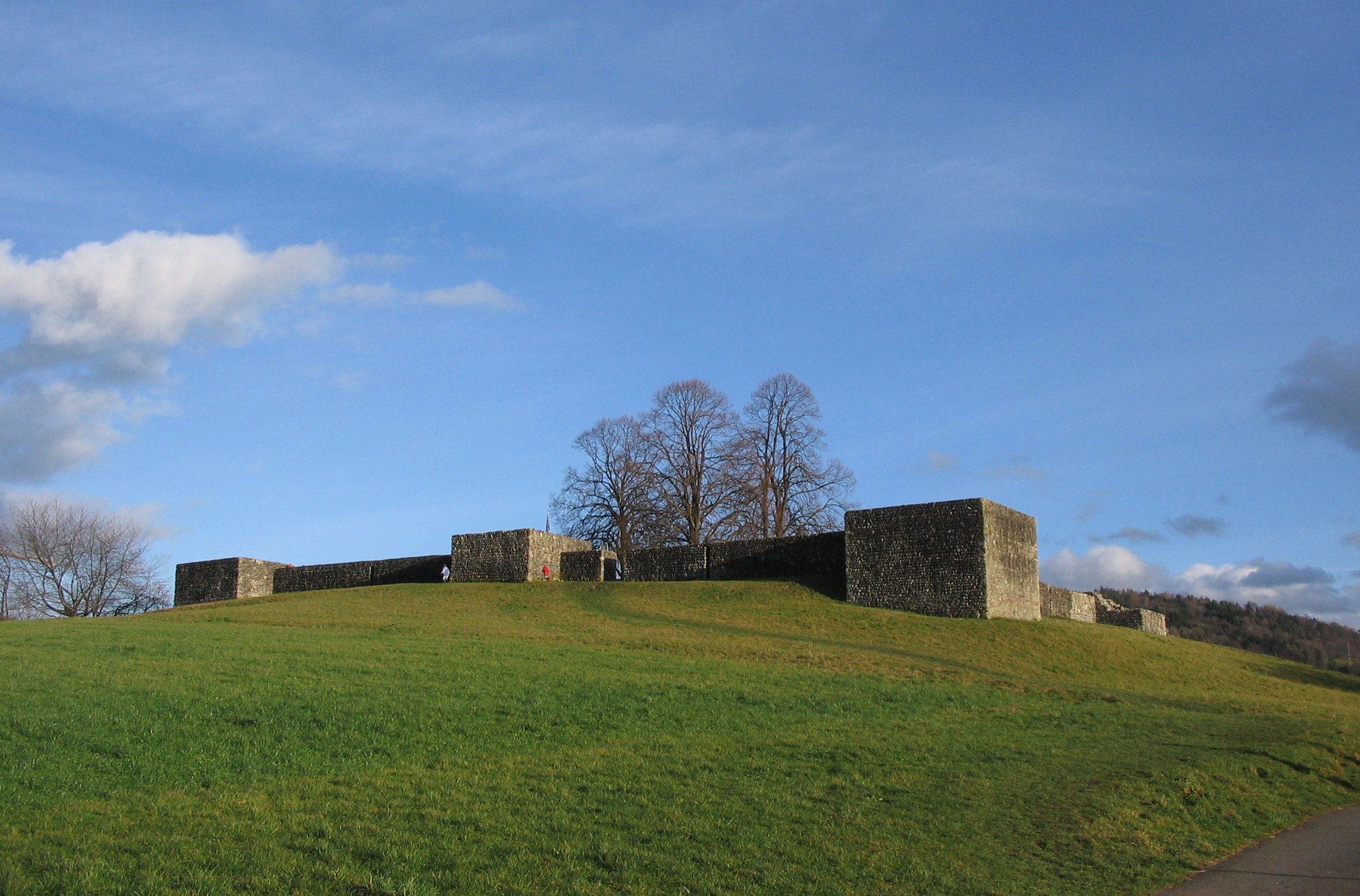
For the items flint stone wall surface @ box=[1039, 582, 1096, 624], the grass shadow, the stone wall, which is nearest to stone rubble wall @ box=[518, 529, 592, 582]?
the stone wall

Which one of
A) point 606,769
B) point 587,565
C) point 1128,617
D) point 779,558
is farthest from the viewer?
point 1128,617

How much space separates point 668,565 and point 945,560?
1222 centimetres

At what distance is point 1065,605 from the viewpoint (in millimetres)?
41906

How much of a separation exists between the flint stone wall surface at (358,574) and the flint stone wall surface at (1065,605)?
85.0 ft

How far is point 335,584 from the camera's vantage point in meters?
48.3

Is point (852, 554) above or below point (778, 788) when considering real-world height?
above

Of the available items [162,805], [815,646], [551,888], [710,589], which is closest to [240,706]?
[162,805]

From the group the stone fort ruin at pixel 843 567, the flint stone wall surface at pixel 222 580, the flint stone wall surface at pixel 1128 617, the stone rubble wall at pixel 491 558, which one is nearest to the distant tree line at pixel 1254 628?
the flint stone wall surface at pixel 1128 617

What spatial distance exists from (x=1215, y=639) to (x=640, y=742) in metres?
68.8

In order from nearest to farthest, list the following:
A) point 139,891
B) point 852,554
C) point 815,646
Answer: point 139,891
point 815,646
point 852,554

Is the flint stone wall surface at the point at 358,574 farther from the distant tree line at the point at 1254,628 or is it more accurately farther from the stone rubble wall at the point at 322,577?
the distant tree line at the point at 1254,628

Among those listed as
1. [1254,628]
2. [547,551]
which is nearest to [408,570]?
[547,551]

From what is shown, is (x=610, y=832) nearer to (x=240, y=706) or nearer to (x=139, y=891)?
(x=139, y=891)

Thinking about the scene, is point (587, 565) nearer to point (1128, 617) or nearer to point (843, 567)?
point (843, 567)
